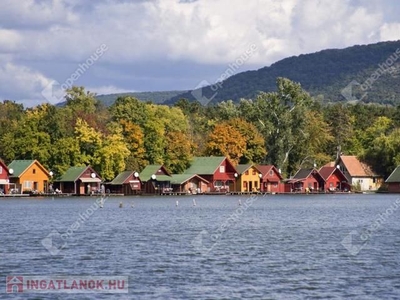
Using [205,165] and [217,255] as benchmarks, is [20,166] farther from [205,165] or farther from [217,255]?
[217,255]

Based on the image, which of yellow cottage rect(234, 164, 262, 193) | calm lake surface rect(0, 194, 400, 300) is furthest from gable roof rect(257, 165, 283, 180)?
calm lake surface rect(0, 194, 400, 300)

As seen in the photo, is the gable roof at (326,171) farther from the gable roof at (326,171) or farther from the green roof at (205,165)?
the green roof at (205,165)

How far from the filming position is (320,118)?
5261 inches

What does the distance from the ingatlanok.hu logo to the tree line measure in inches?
3084

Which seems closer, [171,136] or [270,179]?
[171,136]

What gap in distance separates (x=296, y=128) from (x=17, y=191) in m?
38.1

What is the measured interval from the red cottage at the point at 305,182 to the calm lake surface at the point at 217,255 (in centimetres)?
6088

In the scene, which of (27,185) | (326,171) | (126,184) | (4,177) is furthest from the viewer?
(326,171)

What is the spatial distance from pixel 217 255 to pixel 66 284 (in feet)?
31.2

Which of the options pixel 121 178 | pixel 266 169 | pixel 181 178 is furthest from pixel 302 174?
pixel 121 178

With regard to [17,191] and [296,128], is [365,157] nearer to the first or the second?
[296,128]

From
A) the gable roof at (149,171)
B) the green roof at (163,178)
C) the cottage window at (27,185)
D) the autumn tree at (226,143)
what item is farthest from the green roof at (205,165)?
the cottage window at (27,185)

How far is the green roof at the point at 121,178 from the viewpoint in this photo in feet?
366

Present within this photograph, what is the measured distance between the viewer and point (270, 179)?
122500mm
